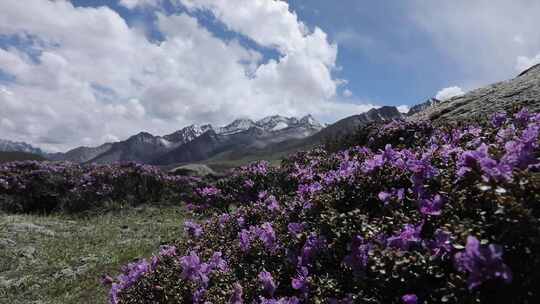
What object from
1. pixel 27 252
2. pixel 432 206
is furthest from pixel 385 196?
pixel 27 252

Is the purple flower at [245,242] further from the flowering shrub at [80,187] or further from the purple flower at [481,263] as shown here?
the flowering shrub at [80,187]

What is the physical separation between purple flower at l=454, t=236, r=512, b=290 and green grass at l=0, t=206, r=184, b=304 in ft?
22.5

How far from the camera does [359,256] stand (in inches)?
131

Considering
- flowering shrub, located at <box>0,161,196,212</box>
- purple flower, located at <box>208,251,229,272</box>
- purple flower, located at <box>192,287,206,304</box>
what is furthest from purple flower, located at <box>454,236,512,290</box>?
flowering shrub, located at <box>0,161,196,212</box>

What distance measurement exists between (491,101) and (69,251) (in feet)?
34.6

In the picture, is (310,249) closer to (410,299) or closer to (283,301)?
(283,301)

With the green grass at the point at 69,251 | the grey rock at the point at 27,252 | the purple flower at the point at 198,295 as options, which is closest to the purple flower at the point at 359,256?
the purple flower at the point at 198,295

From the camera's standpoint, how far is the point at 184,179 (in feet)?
62.2

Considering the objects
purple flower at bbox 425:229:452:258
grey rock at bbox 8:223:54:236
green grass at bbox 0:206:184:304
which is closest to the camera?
purple flower at bbox 425:229:452:258

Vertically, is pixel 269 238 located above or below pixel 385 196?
below

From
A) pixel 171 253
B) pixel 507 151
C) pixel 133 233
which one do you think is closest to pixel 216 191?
pixel 133 233

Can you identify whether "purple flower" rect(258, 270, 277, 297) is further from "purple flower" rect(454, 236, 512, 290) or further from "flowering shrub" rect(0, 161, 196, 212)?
"flowering shrub" rect(0, 161, 196, 212)

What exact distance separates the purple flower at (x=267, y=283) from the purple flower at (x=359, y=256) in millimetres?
786

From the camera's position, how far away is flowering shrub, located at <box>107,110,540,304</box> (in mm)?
2512
